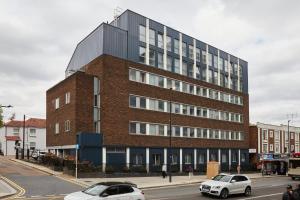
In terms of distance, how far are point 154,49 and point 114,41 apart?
7.21 meters

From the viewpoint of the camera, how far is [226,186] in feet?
94.6

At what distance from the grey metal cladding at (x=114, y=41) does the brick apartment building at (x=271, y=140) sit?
3710 cm

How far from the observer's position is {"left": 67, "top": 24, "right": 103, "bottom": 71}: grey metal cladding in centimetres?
5270

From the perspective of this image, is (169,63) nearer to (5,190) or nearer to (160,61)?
(160,61)

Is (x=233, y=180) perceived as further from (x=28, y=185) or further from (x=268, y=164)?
(x=268, y=164)

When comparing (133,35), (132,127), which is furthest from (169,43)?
(132,127)

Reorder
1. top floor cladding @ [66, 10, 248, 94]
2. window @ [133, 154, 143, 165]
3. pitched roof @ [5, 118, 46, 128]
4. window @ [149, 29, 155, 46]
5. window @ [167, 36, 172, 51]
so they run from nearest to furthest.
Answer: top floor cladding @ [66, 10, 248, 94] < window @ [133, 154, 143, 165] < window @ [149, 29, 155, 46] < window @ [167, 36, 172, 51] < pitched roof @ [5, 118, 46, 128]

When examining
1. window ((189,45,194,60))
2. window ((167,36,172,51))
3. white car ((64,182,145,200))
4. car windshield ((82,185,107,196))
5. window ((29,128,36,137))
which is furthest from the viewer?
window ((29,128,36,137))

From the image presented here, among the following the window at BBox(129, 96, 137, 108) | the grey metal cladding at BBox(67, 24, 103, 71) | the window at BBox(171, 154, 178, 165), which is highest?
the grey metal cladding at BBox(67, 24, 103, 71)

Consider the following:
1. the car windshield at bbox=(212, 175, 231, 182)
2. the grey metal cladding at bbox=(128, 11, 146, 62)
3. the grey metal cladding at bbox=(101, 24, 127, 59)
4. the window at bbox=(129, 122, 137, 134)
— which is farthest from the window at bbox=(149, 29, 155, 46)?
the car windshield at bbox=(212, 175, 231, 182)

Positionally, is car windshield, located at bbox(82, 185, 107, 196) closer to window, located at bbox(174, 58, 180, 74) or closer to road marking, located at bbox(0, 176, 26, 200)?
road marking, located at bbox(0, 176, 26, 200)

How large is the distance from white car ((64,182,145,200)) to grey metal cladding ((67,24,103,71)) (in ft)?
106

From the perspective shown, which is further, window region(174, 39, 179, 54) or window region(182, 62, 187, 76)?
window region(182, 62, 187, 76)

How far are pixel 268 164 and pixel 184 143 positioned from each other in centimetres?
1332
